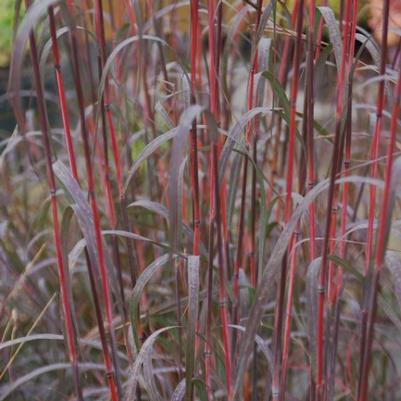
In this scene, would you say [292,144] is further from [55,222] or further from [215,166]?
[55,222]

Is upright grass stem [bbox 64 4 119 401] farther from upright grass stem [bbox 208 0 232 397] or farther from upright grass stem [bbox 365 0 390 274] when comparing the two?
upright grass stem [bbox 365 0 390 274]

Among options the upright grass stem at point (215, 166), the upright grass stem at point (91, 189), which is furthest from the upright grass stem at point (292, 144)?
the upright grass stem at point (91, 189)

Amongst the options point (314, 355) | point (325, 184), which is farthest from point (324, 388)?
point (325, 184)

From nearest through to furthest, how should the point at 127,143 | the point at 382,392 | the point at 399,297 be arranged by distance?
1. the point at 399,297
2. the point at 127,143
3. the point at 382,392

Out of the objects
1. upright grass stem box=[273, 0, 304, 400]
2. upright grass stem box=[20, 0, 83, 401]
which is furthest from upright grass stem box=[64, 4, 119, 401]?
upright grass stem box=[273, 0, 304, 400]

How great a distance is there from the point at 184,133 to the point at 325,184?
137mm

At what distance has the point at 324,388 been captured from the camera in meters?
0.72

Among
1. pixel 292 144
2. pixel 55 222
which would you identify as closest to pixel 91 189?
pixel 55 222

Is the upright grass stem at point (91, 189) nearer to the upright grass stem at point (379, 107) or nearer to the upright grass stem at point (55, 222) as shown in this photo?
the upright grass stem at point (55, 222)

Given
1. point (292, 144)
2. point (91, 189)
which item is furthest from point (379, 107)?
point (91, 189)

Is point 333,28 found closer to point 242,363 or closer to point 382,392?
point 242,363

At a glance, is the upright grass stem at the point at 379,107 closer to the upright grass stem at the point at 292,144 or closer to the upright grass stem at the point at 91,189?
the upright grass stem at the point at 292,144

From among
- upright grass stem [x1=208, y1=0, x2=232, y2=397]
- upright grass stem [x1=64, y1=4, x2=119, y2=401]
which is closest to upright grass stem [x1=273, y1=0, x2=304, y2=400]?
upright grass stem [x1=208, y1=0, x2=232, y2=397]

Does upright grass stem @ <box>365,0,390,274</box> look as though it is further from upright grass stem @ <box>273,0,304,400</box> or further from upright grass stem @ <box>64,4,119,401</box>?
upright grass stem @ <box>64,4,119,401</box>
